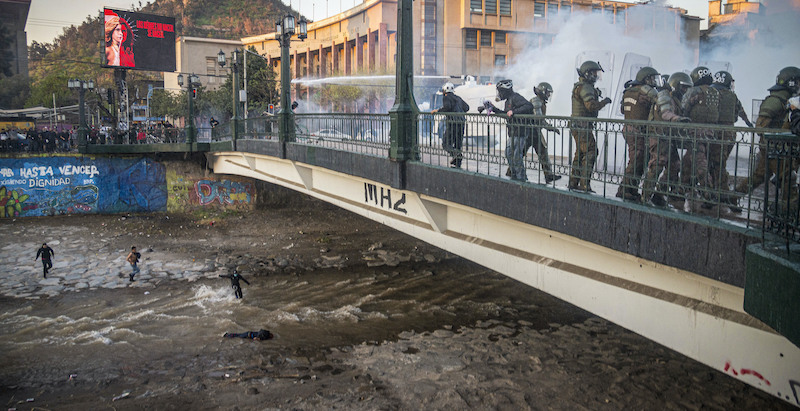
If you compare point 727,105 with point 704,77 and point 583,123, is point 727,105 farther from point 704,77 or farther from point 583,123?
point 583,123

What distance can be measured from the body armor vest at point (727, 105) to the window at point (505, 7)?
38.3 meters

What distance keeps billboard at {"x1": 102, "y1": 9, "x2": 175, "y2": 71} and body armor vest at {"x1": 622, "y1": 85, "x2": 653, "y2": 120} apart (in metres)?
39.9

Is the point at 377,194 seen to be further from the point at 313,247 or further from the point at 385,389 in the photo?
the point at 313,247

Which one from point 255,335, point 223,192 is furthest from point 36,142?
point 255,335

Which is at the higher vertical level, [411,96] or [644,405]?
[411,96]

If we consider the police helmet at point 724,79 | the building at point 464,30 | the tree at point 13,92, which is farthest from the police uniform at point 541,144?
the tree at point 13,92

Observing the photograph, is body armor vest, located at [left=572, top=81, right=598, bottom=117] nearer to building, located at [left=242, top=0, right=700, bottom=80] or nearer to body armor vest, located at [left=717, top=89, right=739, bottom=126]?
body armor vest, located at [left=717, top=89, right=739, bottom=126]

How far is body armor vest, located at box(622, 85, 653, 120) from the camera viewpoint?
8303 millimetres

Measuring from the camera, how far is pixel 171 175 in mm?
29859

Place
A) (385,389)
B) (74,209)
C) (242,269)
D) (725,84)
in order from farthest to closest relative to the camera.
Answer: (74,209) → (242,269) → (385,389) → (725,84)

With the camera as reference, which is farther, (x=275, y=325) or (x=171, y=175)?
(x=171, y=175)

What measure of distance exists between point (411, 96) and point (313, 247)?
12.4m

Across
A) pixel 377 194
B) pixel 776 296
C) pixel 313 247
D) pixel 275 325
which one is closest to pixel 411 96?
pixel 377 194

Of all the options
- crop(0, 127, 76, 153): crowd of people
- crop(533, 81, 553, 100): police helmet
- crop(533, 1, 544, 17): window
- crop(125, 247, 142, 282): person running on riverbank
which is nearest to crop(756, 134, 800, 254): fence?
crop(533, 81, 553, 100): police helmet
